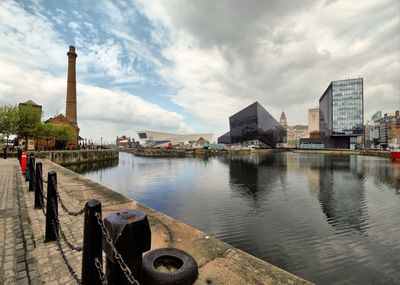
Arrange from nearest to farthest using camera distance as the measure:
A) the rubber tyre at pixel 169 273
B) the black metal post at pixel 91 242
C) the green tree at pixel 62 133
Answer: the black metal post at pixel 91 242, the rubber tyre at pixel 169 273, the green tree at pixel 62 133

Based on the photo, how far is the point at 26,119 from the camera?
121ft

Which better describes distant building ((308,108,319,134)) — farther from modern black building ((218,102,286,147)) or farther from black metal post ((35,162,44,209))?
black metal post ((35,162,44,209))

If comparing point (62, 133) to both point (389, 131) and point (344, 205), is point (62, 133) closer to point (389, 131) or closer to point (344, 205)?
point (344, 205)

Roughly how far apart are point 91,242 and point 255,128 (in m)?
120

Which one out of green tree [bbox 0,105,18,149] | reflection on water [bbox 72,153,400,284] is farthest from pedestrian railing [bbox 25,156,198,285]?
green tree [bbox 0,105,18,149]

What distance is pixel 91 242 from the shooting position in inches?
104

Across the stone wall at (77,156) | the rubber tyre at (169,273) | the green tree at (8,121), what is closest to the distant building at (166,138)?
the stone wall at (77,156)

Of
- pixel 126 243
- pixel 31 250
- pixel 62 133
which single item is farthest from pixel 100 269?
pixel 62 133

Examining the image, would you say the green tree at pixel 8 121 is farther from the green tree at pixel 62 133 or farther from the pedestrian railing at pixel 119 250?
the pedestrian railing at pixel 119 250

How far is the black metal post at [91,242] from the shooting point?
259 cm

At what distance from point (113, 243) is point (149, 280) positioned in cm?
90

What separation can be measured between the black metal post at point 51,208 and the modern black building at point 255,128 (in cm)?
11623

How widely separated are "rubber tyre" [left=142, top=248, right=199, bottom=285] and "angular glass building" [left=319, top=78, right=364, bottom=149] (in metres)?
128

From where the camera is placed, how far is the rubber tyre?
9.27ft
